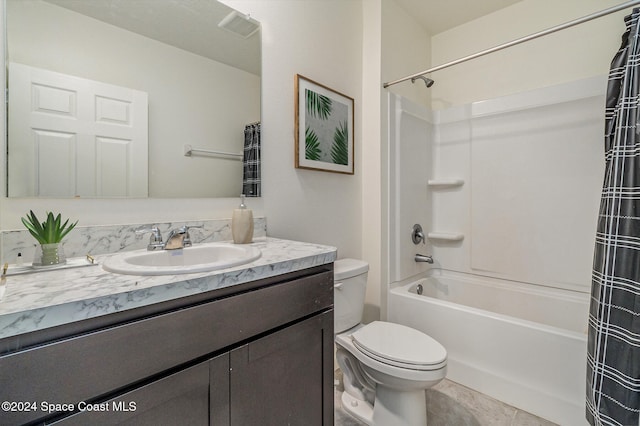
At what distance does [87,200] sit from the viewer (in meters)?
0.94

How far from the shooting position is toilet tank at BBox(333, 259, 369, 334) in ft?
4.75

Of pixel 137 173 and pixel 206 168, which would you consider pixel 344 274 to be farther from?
pixel 137 173

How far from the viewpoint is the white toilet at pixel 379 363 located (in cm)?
117

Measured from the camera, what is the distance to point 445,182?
2.22 m

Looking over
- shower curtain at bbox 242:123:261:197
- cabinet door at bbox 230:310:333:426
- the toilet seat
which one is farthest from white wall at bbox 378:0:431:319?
cabinet door at bbox 230:310:333:426

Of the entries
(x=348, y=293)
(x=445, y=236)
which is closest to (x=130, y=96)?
(x=348, y=293)

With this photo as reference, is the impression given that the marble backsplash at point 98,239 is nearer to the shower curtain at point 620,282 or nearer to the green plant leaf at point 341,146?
the green plant leaf at point 341,146

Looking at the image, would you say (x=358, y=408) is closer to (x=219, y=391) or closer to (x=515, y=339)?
(x=515, y=339)

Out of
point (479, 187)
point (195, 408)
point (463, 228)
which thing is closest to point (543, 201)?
point (479, 187)

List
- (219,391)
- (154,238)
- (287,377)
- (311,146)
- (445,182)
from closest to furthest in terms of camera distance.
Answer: (219,391) → (287,377) → (154,238) → (311,146) → (445,182)

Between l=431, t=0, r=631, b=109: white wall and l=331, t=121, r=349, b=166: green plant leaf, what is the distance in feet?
3.88

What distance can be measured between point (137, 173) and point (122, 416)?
80 centimetres

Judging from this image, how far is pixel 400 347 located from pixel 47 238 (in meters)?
1.35

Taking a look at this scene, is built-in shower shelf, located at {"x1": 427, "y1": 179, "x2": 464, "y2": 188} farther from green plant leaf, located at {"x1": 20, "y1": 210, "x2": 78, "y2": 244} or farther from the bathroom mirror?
green plant leaf, located at {"x1": 20, "y1": 210, "x2": 78, "y2": 244}
